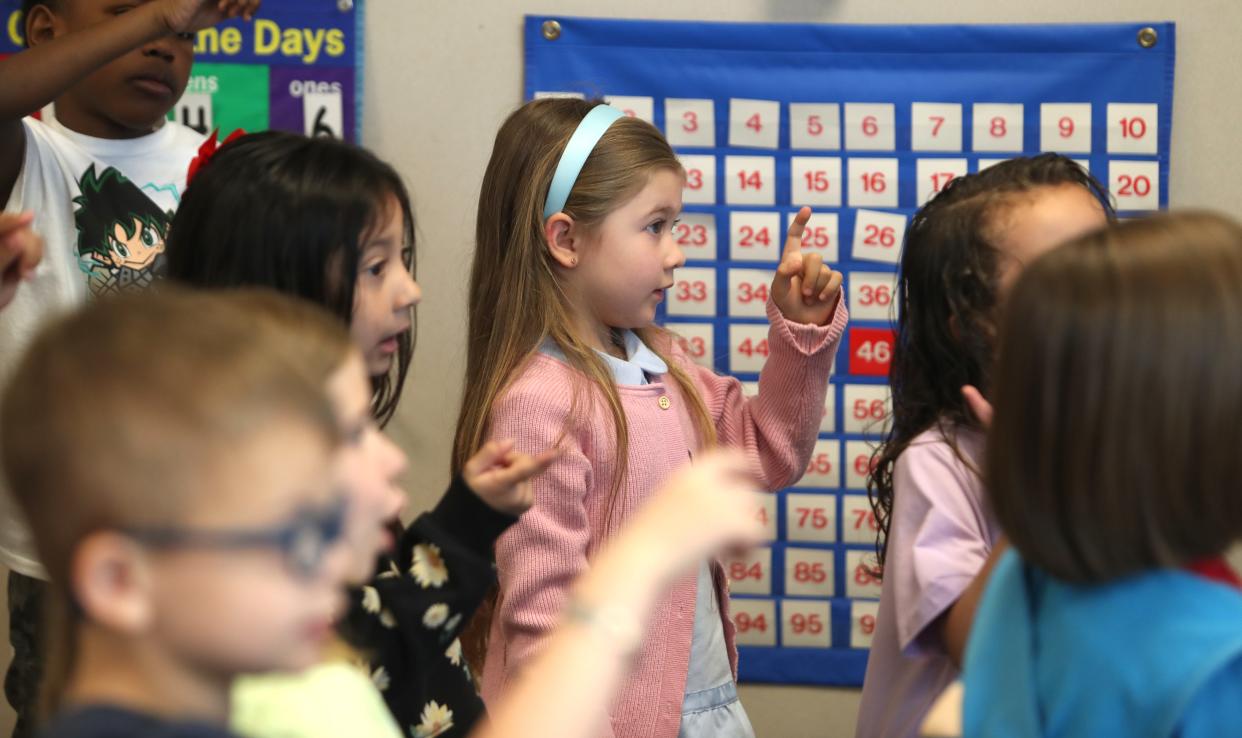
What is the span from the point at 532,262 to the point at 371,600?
0.68 m

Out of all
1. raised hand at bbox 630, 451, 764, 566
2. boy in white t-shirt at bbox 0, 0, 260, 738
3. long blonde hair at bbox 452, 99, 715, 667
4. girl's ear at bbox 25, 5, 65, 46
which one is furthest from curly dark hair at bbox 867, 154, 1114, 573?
girl's ear at bbox 25, 5, 65, 46

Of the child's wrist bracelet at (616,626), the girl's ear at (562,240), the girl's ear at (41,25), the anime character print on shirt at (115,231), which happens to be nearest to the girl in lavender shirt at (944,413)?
the girl's ear at (562,240)

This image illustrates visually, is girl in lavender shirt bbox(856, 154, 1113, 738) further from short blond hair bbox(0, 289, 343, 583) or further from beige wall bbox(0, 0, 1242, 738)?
beige wall bbox(0, 0, 1242, 738)

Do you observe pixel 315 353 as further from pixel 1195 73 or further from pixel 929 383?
pixel 1195 73

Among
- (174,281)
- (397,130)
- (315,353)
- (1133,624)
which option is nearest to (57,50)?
(174,281)

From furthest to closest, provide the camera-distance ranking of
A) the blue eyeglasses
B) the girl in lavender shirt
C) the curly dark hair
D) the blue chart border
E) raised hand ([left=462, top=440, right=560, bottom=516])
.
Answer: the blue chart border < the curly dark hair < the girl in lavender shirt < raised hand ([left=462, top=440, right=560, bottom=516]) < the blue eyeglasses

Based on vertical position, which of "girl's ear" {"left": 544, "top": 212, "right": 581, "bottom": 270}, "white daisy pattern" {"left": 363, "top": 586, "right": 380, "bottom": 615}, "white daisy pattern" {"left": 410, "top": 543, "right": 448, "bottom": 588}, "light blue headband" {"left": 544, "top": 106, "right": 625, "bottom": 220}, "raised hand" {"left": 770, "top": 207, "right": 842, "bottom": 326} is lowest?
"white daisy pattern" {"left": 363, "top": 586, "right": 380, "bottom": 615}

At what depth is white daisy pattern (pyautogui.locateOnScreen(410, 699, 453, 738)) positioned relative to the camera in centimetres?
115

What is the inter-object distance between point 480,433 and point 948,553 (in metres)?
0.62

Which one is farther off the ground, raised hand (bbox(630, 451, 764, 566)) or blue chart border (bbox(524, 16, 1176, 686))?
blue chart border (bbox(524, 16, 1176, 686))

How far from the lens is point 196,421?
0.65 m

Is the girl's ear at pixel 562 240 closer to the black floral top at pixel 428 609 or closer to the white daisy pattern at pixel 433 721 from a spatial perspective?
the black floral top at pixel 428 609

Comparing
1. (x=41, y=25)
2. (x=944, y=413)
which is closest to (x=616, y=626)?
(x=944, y=413)

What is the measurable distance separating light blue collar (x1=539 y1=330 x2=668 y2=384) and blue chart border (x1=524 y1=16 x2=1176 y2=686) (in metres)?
0.70
